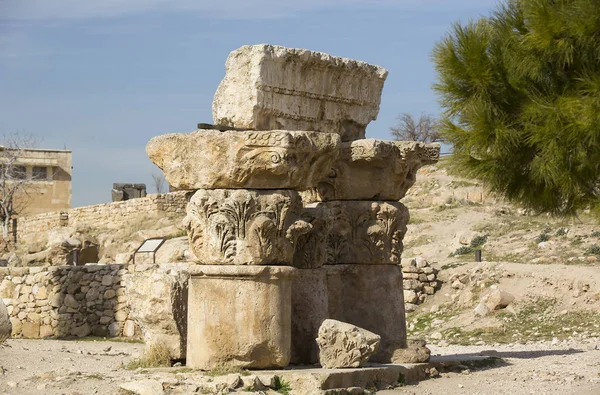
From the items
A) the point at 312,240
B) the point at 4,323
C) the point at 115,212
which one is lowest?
the point at 4,323

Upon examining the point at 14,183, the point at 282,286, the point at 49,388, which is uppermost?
the point at 14,183

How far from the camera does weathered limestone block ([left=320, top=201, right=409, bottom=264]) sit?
10547mm

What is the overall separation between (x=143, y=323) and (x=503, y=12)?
15.4 feet

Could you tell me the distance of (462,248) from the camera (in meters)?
23.2

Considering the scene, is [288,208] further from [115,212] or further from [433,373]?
[115,212]

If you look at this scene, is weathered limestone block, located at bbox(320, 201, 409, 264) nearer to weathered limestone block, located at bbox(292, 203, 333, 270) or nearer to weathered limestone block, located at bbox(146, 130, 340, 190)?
weathered limestone block, located at bbox(292, 203, 333, 270)

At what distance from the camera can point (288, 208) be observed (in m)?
9.11

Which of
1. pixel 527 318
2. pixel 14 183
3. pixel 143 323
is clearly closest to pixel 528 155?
pixel 143 323

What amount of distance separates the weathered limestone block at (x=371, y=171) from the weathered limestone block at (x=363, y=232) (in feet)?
0.42

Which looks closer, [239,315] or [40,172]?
[239,315]

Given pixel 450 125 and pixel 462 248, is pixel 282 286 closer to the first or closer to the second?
pixel 450 125

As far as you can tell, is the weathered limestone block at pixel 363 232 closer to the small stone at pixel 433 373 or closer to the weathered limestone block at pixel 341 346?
the small stone at pixel 433 373

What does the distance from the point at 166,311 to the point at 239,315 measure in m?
1.14

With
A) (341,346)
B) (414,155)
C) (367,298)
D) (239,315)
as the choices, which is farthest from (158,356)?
(414,155)
